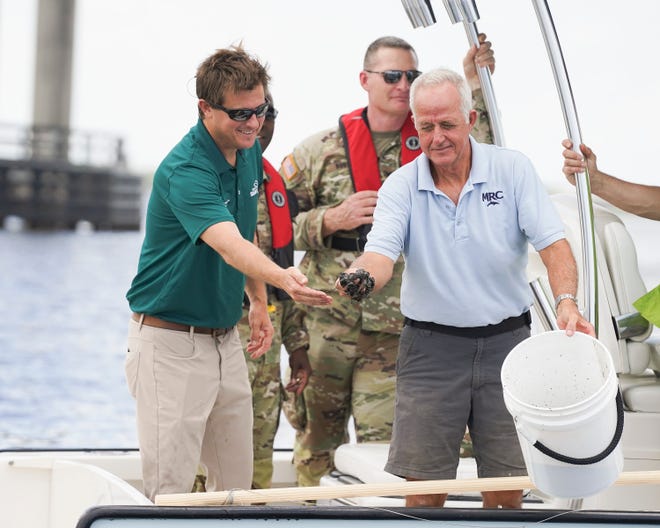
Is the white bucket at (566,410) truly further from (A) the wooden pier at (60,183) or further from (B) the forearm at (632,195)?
(A) the wooden pier at (60,183)

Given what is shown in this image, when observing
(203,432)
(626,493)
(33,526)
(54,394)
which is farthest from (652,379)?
(54,394)

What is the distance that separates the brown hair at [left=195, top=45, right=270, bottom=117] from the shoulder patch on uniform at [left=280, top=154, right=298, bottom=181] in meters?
1.24

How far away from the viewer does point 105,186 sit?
41.9 m

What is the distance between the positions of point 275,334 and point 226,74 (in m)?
1.36

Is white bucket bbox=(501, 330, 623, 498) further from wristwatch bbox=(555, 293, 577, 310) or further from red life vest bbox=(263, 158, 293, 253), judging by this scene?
red life vest bbox=(263, 158, 293, 253)

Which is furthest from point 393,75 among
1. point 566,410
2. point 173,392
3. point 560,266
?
point 566,410

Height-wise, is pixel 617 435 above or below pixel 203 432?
above

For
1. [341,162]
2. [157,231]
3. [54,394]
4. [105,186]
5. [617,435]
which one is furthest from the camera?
[105,186]

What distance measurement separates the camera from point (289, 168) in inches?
172

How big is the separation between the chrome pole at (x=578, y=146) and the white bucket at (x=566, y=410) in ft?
2.03

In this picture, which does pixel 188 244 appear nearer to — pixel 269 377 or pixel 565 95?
pixel 565 95

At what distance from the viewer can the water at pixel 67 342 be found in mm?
12969

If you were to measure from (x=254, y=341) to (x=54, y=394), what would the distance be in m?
13.6

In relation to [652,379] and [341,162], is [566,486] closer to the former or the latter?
[652,379]
